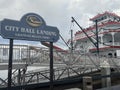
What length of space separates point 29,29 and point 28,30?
0.07 m

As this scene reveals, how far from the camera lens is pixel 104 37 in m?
40.6

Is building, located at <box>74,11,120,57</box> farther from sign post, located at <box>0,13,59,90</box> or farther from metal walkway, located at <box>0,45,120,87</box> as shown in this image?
sign post, located at <box>0,13,59,90</box>

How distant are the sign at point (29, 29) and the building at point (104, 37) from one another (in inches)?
944

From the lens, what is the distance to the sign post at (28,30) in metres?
9.77

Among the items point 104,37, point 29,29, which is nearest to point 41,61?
point 29,29

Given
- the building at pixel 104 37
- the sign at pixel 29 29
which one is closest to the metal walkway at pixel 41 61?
the sign at pixel 29 29

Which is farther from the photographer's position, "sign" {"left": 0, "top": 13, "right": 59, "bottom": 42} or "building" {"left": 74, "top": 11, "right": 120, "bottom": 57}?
"building" {"left": 74, "top": 11, "right": 120, "bottom": 57}

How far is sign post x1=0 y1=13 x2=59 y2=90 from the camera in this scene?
9766 millimetres

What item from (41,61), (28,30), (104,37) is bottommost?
(41,61)

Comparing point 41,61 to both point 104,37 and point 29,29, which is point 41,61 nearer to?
point 29,29

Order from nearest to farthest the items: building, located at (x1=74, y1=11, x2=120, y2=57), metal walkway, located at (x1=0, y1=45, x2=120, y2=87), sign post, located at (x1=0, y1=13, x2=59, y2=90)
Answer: sign post, located at (x1=0, y1=13, x2=59, y2=90)
metal walkway, located at (x1=0, y1=45, x2=120, y2=87)
building, located at (x1=74, y1=11, x2=120, y2=57)

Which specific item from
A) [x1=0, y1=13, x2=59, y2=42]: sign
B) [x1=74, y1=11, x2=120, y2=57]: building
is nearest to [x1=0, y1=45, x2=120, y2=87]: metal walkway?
[x1=0, y1=13, x2=59, y2=42]: sign

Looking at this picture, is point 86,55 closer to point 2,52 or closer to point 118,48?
point 2,52

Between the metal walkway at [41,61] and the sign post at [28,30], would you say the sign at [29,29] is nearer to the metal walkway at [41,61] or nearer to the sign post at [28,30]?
the sign post at [28,30]
